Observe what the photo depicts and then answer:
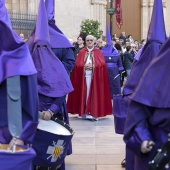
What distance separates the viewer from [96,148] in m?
7.51

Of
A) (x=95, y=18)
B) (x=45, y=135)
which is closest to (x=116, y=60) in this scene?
(x=45, y=135)

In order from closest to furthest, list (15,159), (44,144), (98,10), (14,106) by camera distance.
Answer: (15,159)
(14,106)
(44,144)
(98,10)

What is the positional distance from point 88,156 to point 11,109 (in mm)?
3828

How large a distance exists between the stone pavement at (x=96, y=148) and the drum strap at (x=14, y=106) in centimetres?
320

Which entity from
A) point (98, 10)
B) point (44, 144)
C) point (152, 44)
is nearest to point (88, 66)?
point (44, 144)

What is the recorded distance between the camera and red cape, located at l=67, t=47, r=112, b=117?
10.4m

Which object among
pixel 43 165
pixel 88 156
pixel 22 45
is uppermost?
pixel 22 45

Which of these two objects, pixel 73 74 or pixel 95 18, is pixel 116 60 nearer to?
pixel 73 74

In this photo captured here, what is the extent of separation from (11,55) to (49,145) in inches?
57.6

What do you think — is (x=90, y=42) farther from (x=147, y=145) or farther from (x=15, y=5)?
(x=15, y=5)

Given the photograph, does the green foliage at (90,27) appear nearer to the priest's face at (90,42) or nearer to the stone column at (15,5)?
the stone column at (15,5)

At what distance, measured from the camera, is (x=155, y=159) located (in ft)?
10.2

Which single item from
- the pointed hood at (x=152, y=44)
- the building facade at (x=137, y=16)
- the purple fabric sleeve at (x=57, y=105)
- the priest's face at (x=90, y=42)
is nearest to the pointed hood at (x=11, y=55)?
the pointed hood at (x=152, y=44)

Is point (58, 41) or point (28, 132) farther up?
point (58, 41)
